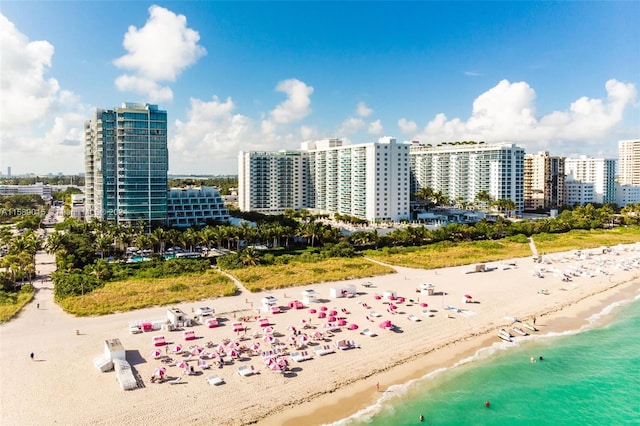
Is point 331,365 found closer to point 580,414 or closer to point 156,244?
point 580,414

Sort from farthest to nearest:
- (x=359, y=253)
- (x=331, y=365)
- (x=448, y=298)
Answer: (x=359, y=253)
(x=448, y=298)
(x=331, y=365)

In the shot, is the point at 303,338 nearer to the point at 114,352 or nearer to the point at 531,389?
the point at 114,352

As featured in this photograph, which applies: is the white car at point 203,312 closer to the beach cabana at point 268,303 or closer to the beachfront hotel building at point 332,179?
the beach cabana at point 268,303

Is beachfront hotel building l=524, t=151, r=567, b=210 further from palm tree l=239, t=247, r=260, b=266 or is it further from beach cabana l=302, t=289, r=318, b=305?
beach cabana l=302, t=289, r=318, b=305

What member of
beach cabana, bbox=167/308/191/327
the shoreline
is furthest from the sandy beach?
beach cabana, bbox=167/308/191/327

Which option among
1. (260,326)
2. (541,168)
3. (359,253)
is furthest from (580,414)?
(541,168)

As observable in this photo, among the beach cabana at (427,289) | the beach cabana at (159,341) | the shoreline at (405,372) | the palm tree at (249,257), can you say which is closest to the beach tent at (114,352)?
the beach cabana at (159,341)

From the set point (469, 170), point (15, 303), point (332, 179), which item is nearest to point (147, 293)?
point (15, 303)
